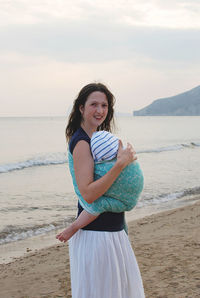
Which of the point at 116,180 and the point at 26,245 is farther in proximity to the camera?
the point at 26,245

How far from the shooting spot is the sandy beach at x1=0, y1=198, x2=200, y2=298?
427cm

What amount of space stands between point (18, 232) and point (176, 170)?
11.0 m

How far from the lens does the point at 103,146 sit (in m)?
2.00

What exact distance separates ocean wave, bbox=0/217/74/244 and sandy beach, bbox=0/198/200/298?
1106 millimetres

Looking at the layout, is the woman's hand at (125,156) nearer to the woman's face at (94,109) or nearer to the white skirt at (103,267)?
the woman's face at (94,109)

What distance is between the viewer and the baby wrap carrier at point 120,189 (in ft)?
6.64

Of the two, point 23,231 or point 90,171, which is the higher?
point 90,171

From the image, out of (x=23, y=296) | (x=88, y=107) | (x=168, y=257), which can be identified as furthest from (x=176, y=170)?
(x=88, y=107)

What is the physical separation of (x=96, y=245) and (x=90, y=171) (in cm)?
43

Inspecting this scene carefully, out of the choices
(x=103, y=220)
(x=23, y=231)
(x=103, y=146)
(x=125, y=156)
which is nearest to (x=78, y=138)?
(x=103, y=146)

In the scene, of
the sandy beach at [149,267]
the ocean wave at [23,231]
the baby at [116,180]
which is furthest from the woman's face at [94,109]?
the ocean wave at [23,231]

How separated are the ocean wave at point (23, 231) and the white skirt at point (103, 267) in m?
5.35

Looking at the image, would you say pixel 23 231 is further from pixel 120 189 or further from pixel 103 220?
pixel 120 189

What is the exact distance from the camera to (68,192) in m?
11.9
